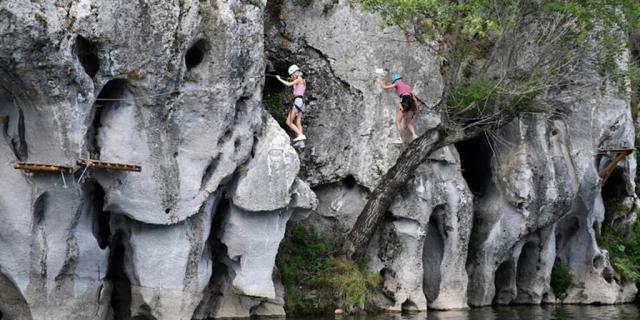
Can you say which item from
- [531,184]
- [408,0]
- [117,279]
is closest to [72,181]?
[117,279]

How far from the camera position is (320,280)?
20.5 metres

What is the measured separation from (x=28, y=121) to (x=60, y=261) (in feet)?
8.86

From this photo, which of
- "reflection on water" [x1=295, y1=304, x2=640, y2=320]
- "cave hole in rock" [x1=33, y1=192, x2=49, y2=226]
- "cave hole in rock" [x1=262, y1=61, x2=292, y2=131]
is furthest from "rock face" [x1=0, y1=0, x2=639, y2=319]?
"reflection on water" [x1=295, y1=304, x2=640, y2=320]

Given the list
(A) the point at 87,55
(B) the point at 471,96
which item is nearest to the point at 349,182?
(B) the point at 471,96

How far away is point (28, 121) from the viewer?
53.1 ft

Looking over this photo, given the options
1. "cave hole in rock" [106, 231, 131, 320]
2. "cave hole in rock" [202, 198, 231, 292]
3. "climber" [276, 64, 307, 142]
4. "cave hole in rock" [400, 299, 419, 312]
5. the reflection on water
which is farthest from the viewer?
"cave hole in rock" [400, 299, 419, 312]

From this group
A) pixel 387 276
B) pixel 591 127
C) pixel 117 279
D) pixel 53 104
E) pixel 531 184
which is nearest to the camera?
pixel 53 104

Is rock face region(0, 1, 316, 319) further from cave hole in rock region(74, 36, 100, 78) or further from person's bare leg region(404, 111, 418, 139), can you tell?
person's bare leg region(404, 111, 418, 139)

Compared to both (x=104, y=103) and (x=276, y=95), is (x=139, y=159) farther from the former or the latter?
(x=276, y=95)

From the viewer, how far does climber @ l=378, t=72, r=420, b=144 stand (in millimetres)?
21656

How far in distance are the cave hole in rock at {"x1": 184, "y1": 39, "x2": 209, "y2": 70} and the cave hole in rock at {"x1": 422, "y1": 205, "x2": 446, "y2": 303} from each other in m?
7.76

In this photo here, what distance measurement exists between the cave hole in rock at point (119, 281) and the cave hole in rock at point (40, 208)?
219 cm

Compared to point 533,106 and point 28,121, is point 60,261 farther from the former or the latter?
point 533,106

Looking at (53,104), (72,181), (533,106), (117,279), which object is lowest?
(117,279)
